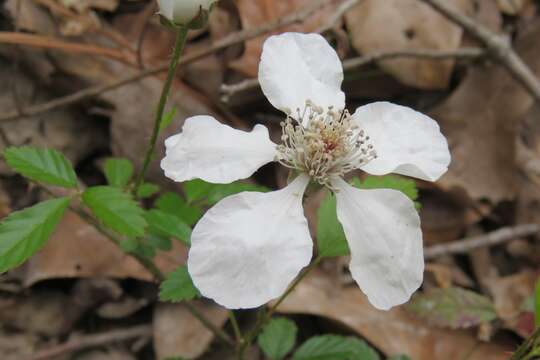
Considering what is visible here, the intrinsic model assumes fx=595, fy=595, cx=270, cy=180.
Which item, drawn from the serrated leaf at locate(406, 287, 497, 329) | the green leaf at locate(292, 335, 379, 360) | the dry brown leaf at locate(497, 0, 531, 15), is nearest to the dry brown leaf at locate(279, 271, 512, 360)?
the serrated leaf at locate(406, 287, 497, 329)

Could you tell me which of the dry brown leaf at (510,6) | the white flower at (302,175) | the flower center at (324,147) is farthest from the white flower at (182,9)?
the dry brown leaf at (510,6)

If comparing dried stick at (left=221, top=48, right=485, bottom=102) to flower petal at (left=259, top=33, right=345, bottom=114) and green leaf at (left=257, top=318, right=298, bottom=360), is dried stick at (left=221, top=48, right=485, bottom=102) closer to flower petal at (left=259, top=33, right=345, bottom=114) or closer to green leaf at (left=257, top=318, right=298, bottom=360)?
flower petal at (left=259, top=33, right=345, bottom=114)

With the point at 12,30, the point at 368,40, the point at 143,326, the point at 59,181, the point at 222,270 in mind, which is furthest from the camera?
the point at 368,40

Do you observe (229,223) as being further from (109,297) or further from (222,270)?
(109,297)

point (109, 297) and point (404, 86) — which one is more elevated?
point (404, 86)

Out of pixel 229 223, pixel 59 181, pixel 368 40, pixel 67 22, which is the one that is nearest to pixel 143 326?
pixel 59 181

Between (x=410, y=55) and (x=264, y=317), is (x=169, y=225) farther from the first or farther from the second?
(x=410, y=55)
